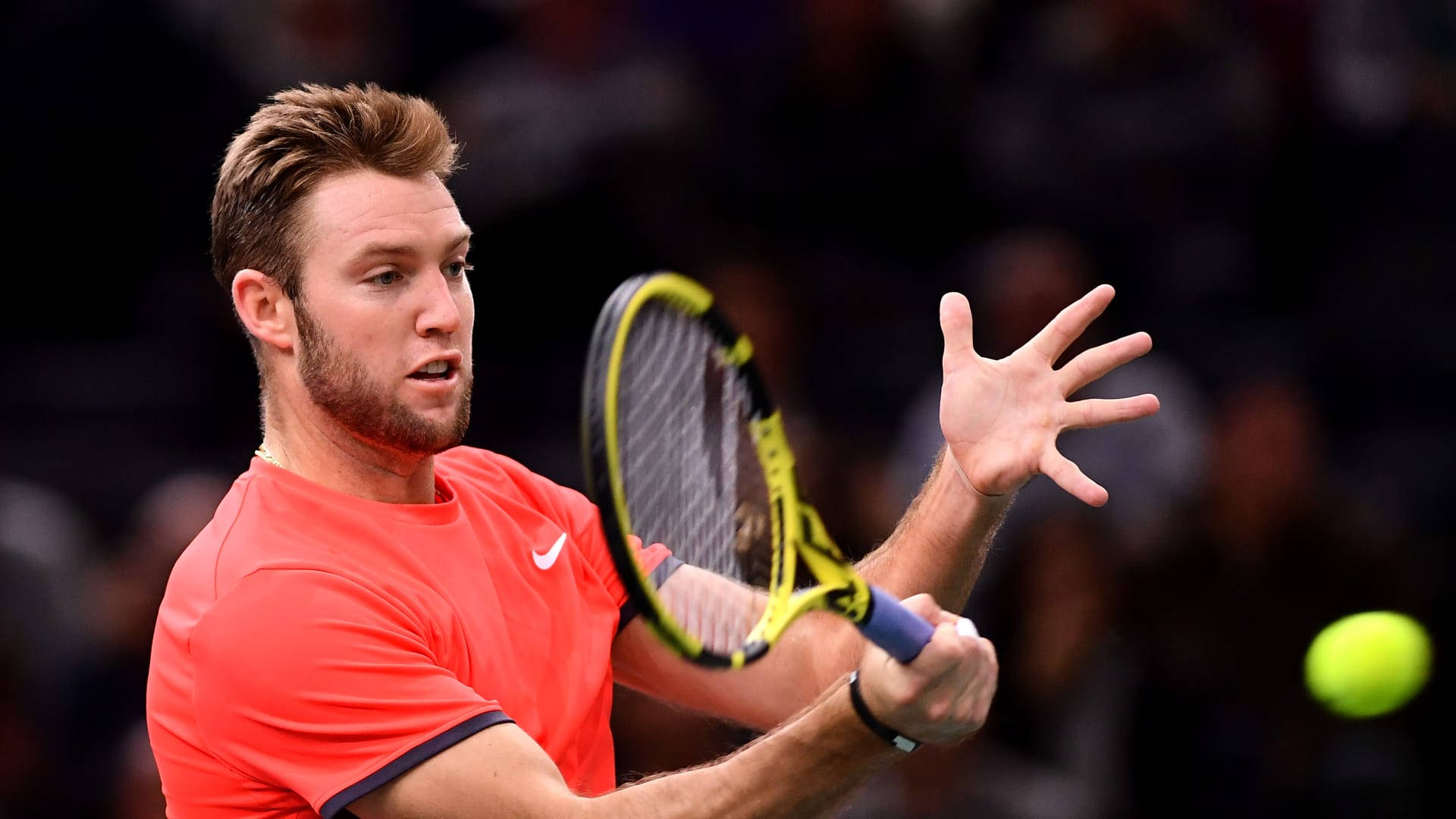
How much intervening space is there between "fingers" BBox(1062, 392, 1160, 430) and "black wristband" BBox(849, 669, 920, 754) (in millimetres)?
743

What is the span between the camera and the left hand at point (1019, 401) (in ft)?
11.0

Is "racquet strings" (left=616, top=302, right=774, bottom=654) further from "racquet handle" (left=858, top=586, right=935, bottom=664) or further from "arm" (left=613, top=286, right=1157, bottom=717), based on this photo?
"racquet handle" (left=858, top=586, right=935, bottom=664)

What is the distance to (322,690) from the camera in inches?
115

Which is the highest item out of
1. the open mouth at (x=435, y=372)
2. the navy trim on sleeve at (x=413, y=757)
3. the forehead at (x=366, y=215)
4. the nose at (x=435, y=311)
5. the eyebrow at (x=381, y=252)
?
the forehead at (x=366, y=215)

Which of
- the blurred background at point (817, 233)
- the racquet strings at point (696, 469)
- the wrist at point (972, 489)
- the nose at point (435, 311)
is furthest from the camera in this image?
the blurred background at point (817, 233)

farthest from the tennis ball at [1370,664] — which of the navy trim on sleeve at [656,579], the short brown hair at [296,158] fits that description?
the short brown hair at [296,158]

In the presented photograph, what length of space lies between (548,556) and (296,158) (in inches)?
32.7

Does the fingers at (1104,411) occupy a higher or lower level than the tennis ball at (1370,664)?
higher

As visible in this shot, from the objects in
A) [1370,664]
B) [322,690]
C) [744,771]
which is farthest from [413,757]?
[1370,664]

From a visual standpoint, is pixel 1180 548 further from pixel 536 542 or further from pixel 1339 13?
pixel 536 542

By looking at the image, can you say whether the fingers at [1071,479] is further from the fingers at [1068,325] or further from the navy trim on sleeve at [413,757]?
the navy trim on sleeve at [413,757]

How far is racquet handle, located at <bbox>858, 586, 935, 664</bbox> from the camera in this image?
9.19ft

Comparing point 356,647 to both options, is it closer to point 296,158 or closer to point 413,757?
point 413,757

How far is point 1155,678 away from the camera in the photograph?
602cm
